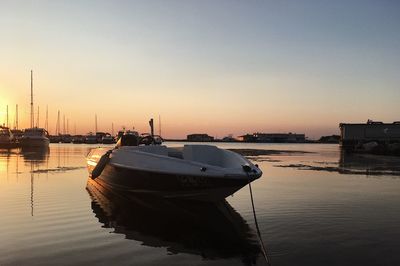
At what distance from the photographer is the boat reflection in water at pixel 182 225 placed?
884 centimetres

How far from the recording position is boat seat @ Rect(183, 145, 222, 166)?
14312 millimetres

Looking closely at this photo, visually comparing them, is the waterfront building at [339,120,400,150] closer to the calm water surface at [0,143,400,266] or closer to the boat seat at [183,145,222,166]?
the calm water surface at [0,143,400,266]

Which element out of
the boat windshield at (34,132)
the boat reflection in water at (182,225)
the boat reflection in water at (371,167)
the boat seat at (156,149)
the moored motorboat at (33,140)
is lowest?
the boat reflection in water at (371,167)

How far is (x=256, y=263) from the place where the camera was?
7.76 m

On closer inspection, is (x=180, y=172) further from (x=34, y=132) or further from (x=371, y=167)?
(x=34, y=132)

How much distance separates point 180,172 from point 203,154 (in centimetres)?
241

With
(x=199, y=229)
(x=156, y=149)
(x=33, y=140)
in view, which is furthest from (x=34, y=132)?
(x=199, y=229)

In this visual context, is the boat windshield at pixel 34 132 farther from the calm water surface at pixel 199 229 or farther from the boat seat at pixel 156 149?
the boat seat at pixel 156 149

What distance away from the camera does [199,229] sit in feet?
35.0

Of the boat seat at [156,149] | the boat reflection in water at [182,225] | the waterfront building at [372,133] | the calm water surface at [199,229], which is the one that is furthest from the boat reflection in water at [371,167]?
the waterfront building at [372,133]

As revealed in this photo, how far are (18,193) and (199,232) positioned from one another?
29.4 feet

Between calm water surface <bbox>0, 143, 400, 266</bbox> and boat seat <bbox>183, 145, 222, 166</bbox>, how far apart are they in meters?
1.65

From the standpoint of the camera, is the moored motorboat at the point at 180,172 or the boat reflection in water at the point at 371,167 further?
the boat reflection in water at the point at 371,167

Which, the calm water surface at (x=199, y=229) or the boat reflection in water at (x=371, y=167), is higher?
the calm water surface at (x=199, y=229)
